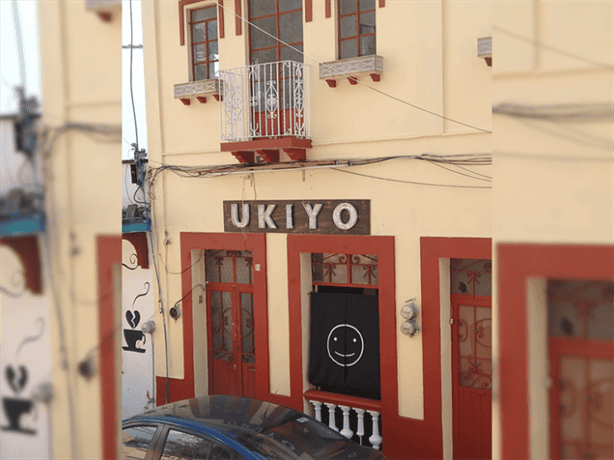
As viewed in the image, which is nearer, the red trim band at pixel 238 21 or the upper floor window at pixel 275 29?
the upper floor window at pixel 275 29

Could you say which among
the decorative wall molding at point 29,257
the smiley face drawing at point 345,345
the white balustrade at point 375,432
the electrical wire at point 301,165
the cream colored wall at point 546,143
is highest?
the electrical wire at point 301,165

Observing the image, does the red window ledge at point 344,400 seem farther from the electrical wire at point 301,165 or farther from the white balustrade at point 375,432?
the electrical wire at point 301,165

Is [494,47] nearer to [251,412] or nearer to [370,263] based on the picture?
[251,412]

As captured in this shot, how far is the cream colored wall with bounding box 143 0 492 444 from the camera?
21.9 ft

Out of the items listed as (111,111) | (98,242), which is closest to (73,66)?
(111,111)

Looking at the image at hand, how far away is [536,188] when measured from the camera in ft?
1.78

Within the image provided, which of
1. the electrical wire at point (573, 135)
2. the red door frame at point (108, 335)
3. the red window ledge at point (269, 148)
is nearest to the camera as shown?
the electrical wire at point (573, 135)

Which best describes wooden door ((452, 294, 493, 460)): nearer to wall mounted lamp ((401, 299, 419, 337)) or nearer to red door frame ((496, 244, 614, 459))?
wall mounted lamp ((401, 299, 419, 337))

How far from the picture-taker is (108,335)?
644 mm

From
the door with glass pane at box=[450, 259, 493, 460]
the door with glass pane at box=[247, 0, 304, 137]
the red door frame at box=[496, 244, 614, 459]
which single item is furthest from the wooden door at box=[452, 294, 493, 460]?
the red door frame at box=[496, 244, 614, 459]

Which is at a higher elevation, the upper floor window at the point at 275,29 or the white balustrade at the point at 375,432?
the upper floor window at the point at 275,29

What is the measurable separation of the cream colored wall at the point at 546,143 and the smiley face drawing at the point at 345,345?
7.26 meters

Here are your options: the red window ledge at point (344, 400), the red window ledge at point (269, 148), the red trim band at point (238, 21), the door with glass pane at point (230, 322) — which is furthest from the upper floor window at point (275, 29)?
the red window ledge at point (344, 400)

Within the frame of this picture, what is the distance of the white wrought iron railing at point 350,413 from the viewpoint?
7512 mm
